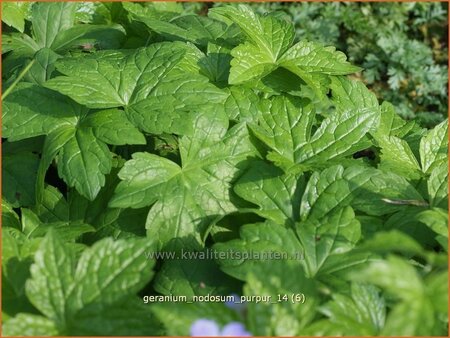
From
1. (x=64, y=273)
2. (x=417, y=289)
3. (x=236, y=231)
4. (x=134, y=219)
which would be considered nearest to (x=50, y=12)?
(x=134, y=219)

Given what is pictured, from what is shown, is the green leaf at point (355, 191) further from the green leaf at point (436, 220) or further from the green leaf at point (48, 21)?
the green leaf at point (48, 21)

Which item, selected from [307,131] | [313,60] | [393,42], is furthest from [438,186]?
[393,42]

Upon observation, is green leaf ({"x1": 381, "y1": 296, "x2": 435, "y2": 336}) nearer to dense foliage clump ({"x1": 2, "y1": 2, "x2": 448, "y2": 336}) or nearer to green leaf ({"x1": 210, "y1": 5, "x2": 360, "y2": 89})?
dense foliage clump ({"x1": 2, "y1": 2, "x2": 448, "y2": 336})

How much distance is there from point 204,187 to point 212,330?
0.93m

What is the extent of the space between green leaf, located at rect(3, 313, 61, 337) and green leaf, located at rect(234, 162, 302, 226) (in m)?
0.88

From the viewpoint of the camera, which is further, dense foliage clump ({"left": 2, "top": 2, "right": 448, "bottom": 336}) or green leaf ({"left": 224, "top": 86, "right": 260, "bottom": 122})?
green leaf ({"left": 224, "top": 86, "right": 260, "bottom": 122})

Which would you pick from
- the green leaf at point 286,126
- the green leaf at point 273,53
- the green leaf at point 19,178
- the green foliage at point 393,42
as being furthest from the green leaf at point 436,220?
the green foliage at point 393,42

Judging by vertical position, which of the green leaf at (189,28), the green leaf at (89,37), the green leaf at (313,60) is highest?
the green leaf at (313,60)

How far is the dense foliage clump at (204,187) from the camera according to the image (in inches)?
69.4

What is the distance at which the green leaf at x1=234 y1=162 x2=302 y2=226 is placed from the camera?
2346 mm

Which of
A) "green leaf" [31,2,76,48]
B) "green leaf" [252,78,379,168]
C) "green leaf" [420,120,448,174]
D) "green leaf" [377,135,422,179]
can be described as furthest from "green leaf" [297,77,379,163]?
"green leaf" [31,2,76,48]

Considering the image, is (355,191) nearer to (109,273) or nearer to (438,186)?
(438,186)

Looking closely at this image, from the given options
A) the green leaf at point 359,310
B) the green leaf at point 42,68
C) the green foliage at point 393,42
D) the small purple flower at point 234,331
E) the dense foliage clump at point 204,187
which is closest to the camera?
the small purple flower at point 234,331

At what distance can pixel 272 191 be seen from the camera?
94.0 inches
